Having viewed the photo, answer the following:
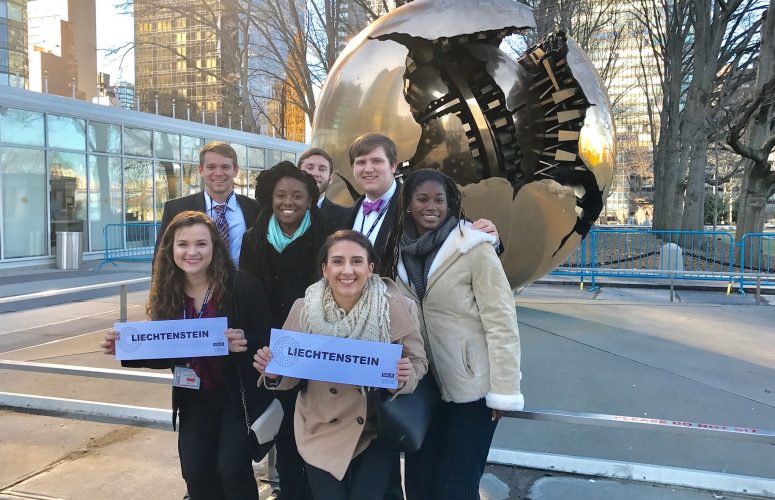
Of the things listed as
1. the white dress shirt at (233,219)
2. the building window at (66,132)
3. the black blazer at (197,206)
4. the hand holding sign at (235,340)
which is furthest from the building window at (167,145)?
the hand holding sign at (235,340)

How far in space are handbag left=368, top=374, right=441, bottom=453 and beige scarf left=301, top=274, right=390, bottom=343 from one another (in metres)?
0.21

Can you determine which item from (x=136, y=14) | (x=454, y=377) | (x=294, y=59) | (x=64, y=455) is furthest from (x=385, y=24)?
(x=136, y=14)

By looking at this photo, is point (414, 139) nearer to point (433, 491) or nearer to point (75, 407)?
point (433, 491)

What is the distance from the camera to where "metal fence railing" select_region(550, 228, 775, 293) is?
9734mm

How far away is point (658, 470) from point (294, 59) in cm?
1673

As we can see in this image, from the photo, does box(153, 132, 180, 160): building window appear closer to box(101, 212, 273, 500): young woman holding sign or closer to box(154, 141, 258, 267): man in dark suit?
box(154, 141, 258, 267): man in dark suit

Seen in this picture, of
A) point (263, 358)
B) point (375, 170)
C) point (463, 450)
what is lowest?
point (463, 450)

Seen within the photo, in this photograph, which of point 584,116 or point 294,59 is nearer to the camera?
point 584,116

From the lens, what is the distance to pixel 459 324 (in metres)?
2.18

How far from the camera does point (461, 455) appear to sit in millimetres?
2193

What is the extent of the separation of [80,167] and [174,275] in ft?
47.9

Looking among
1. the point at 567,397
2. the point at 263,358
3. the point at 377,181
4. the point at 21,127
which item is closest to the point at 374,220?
the point at 377,181

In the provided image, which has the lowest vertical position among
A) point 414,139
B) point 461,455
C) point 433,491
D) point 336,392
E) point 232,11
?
point 433,491

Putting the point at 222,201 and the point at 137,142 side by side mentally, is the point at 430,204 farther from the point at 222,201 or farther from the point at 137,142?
the point at 137,142
